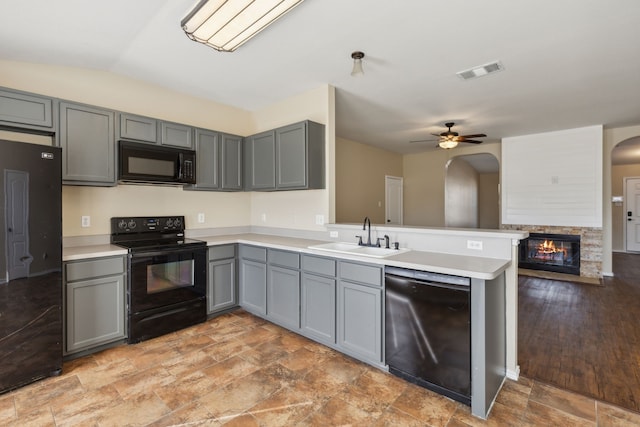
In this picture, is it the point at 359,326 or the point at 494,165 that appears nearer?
the point at 359,326

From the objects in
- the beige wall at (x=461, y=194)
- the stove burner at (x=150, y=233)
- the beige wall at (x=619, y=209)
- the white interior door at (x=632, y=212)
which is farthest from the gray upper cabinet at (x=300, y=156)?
the white interior door at (x=632, y=212)

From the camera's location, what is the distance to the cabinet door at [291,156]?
10.8ft

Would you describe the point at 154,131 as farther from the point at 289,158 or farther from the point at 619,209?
the point at 619,209

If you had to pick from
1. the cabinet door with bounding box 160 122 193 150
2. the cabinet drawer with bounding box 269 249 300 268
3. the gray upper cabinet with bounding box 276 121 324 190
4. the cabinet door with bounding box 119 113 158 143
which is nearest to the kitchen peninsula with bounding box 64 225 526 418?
the cabinet drawer with bounding box 269 249 300 268


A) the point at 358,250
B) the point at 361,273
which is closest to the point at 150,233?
the point at 358,250

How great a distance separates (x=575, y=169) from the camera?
216 inches

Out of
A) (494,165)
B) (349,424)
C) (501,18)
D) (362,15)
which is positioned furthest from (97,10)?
(494,165)

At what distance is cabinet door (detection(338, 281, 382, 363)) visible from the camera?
2352 mm

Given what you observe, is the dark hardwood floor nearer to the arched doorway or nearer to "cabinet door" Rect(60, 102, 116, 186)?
the arched doorway

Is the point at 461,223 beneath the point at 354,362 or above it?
above

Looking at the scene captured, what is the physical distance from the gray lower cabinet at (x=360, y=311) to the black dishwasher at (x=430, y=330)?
9 centimetres

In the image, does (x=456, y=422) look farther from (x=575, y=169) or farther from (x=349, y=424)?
(x=575, y=169)

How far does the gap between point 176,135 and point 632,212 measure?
1105cm

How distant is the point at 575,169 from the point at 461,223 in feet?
10.7
